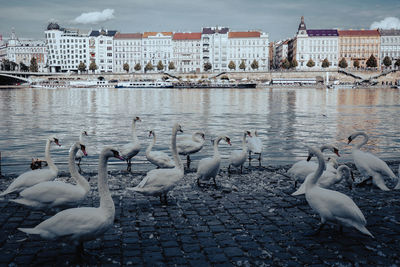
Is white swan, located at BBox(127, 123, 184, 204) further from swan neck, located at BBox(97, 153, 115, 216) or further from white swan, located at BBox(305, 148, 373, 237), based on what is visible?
white swan, located at BBox(305, 148, 373, 237)

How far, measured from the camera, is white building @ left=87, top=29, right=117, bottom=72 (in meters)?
115

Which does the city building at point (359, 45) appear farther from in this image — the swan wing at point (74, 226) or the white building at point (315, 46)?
the swan wing at point (74, 226)

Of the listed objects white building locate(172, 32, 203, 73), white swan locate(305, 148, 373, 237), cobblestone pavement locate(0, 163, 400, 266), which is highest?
white building locate(172, 32, 203, 73)

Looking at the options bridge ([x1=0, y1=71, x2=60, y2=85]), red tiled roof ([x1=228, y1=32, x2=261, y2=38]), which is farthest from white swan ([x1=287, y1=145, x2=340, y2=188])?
red tiled roof ([x1=228, y1=32, x2=261, y2=38])

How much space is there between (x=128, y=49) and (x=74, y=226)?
11397cm

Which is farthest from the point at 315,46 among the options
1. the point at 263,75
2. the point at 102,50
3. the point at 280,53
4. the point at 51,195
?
the point at 51,195

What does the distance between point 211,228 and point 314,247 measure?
50.5 inches

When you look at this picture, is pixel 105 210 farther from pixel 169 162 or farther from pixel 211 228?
pixel 169 162

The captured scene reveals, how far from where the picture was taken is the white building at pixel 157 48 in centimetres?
11125

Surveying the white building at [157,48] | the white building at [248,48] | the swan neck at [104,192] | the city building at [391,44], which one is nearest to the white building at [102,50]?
the white building at [157,48]

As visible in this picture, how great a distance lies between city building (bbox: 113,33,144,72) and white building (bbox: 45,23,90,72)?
909 centimetres

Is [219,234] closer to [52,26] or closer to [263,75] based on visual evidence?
[263,75]

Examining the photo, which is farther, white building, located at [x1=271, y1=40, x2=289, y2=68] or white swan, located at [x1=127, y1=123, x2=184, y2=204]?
white building, located at [x1=271, y1=40, x2=289, y2=68]

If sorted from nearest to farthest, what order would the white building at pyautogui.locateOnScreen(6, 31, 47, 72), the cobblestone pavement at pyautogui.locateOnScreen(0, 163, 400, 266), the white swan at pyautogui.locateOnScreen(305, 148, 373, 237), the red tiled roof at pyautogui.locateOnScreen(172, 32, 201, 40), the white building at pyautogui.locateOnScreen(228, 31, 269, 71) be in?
the cobblestone pavement at pyautogui.locateOnScreen(0, 163, 400, 266) → the white swan at pyautogui.locateOnScreen(305, 148, 373, 237) → the white building at pyautogui.locateOnScreen(228, 31, 269, 71) → the red tiled roof at pyautogui.locateOnScreen(172, 32, 201, 40) → the white building at pyautogui.locateOnScreen(6, 31, 47, 72)
